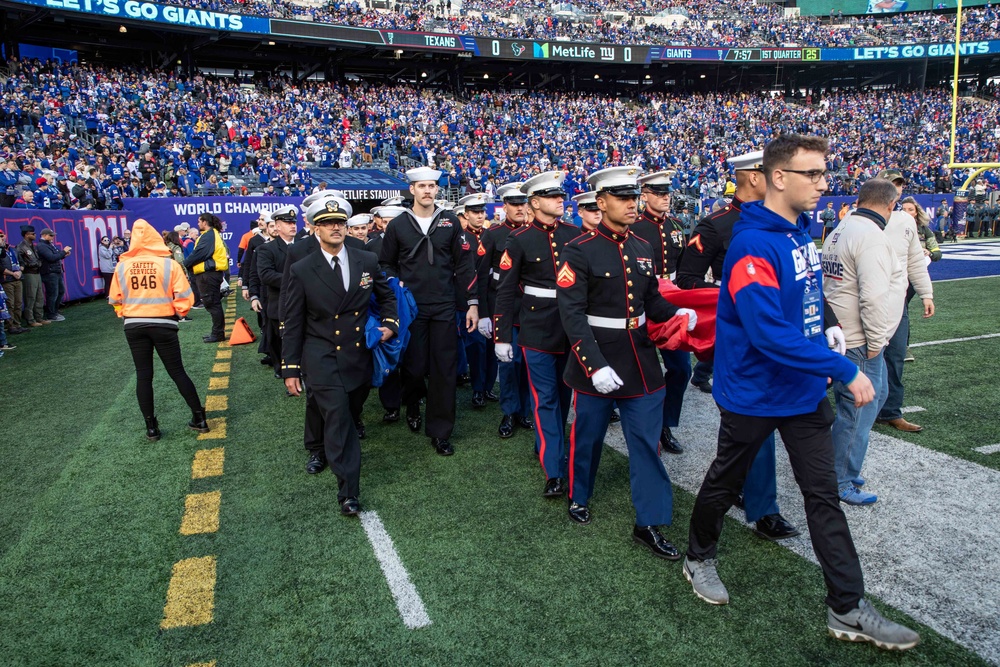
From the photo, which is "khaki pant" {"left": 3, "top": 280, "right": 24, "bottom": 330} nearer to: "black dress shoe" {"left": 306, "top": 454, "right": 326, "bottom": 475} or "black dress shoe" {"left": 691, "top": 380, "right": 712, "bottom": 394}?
"black dress shoe" {"left": 306, "top": 454, "right": 326, "bottom": 475}

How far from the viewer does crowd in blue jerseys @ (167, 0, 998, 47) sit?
37219mm

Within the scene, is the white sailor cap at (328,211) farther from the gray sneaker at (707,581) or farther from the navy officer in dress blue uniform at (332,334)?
the gray sneaker at (707,581)

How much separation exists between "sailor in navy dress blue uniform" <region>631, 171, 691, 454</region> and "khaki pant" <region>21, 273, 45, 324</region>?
35.0ft

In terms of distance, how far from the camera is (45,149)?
18250mm

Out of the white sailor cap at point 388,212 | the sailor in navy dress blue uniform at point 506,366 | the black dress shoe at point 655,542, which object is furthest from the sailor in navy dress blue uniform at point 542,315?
the white sailor cap at point 388,212

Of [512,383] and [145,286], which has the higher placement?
[145,286]

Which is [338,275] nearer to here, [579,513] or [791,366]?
[579,513]

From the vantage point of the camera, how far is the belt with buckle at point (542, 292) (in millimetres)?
4633

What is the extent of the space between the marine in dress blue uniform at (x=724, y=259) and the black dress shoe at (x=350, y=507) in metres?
2.33

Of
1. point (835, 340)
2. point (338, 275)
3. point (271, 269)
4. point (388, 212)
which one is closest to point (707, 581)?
point (835, 340)

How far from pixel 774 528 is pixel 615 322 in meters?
1.45

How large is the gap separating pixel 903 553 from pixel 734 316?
1655 mm

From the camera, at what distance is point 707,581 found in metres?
3.04

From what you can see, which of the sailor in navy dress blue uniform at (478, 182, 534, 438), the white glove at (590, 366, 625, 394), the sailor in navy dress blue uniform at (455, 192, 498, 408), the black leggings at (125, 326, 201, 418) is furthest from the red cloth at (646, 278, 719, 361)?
the black leggings at (125, 326, 201, 418)
